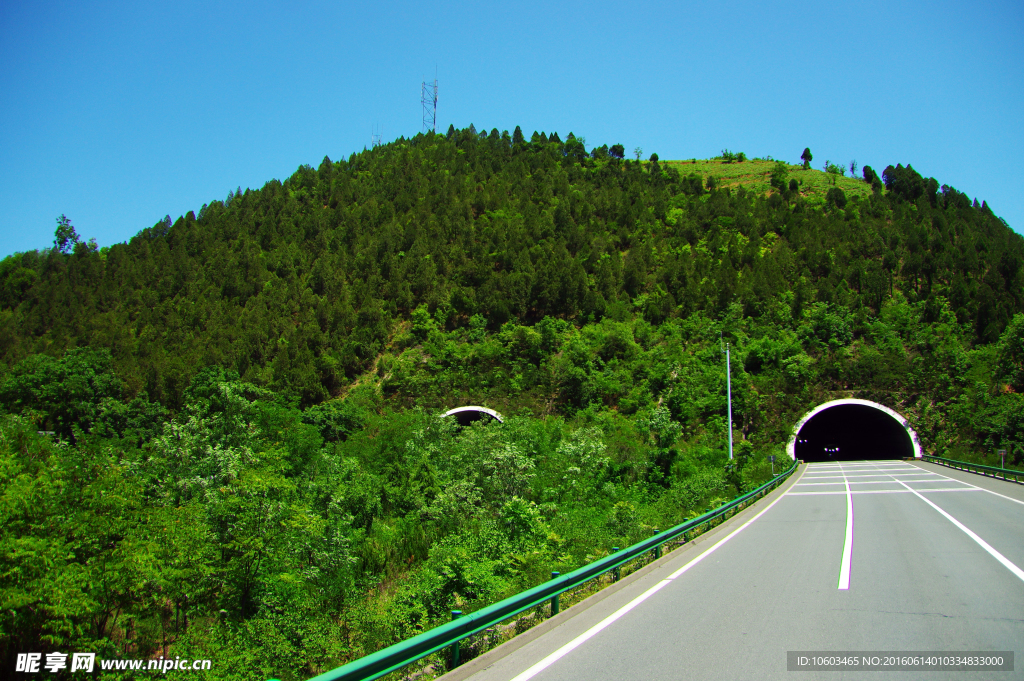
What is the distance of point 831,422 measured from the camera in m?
54.2

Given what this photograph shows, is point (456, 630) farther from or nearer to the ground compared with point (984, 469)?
farther from the ground

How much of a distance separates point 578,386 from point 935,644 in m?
49.3

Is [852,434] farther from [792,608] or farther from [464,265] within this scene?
[792,608]

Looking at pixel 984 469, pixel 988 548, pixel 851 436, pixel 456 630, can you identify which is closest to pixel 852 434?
pixel 851 436

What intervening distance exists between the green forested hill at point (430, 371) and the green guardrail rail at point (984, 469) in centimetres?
222

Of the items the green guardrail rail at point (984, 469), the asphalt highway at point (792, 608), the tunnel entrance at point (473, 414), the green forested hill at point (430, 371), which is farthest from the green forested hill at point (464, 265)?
the asphalt highway at point (792, 608)

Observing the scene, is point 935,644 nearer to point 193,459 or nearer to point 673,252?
point 193,459

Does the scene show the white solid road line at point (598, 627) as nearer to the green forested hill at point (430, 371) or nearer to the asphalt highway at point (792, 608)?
the asphalt highway at point (792, 608)

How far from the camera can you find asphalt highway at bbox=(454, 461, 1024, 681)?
5.27 m

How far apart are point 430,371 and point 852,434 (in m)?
42.3

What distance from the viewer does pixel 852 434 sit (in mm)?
56438

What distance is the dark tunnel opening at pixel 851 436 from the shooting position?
4725 centimetres

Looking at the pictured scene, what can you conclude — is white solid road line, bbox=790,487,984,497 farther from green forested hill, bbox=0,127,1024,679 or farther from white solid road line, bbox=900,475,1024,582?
white solid road line, bbox=900,475,1024,582

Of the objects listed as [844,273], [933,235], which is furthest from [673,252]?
[933,235]
